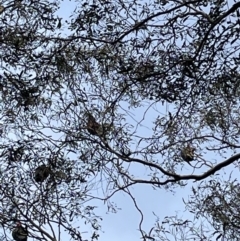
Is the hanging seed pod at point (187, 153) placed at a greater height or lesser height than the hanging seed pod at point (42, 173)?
greater

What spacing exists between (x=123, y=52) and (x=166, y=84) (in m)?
0.54

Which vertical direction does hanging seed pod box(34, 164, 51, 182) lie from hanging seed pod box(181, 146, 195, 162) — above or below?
below

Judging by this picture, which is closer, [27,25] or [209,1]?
[209,1]

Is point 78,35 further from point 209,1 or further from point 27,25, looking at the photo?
point 209,1

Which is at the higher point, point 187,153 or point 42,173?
point 187,153

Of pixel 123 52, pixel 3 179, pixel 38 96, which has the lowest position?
pixel 3 179

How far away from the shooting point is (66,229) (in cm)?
Result: 592

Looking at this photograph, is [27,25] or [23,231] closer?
[23,231]

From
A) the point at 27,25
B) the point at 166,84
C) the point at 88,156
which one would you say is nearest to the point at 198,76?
the point at 166,84

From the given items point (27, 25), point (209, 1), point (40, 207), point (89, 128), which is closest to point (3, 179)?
point (40, 207)

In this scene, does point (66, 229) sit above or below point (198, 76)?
below

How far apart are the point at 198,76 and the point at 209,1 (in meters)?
0.62

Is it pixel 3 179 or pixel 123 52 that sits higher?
pixel 123 52

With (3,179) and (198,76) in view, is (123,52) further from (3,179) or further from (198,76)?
(3,179)
